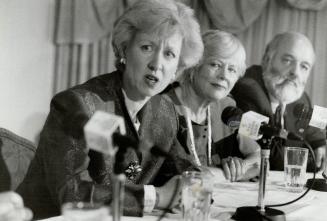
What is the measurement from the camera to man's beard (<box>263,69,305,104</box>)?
3129 millimetres

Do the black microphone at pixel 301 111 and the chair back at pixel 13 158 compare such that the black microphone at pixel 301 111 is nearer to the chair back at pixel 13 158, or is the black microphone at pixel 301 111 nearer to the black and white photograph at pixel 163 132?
the black and white photograph at pixel 163 132

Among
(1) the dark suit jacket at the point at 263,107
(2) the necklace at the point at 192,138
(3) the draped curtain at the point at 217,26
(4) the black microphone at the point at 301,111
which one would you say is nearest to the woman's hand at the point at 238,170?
(2) the necklace at the point at 192,138

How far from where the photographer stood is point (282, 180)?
2.21 m

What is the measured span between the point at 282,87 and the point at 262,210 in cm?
179

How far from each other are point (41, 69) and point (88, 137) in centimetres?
346

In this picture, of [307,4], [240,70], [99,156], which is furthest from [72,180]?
[307,4]

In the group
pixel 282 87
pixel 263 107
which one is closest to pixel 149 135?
pixel 263 107

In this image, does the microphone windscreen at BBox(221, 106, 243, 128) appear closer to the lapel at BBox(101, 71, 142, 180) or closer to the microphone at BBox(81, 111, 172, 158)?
the lapel at BBox(101, 71, 142, 180)

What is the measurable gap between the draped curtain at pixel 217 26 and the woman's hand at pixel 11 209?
3.13 meters

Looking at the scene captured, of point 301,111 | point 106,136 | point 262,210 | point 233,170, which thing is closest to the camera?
point 106,136

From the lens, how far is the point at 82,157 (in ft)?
4.87

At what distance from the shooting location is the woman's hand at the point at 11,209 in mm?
1033

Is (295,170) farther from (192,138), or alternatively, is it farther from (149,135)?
(149,135)

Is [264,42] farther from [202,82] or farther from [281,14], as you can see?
[202,82]
